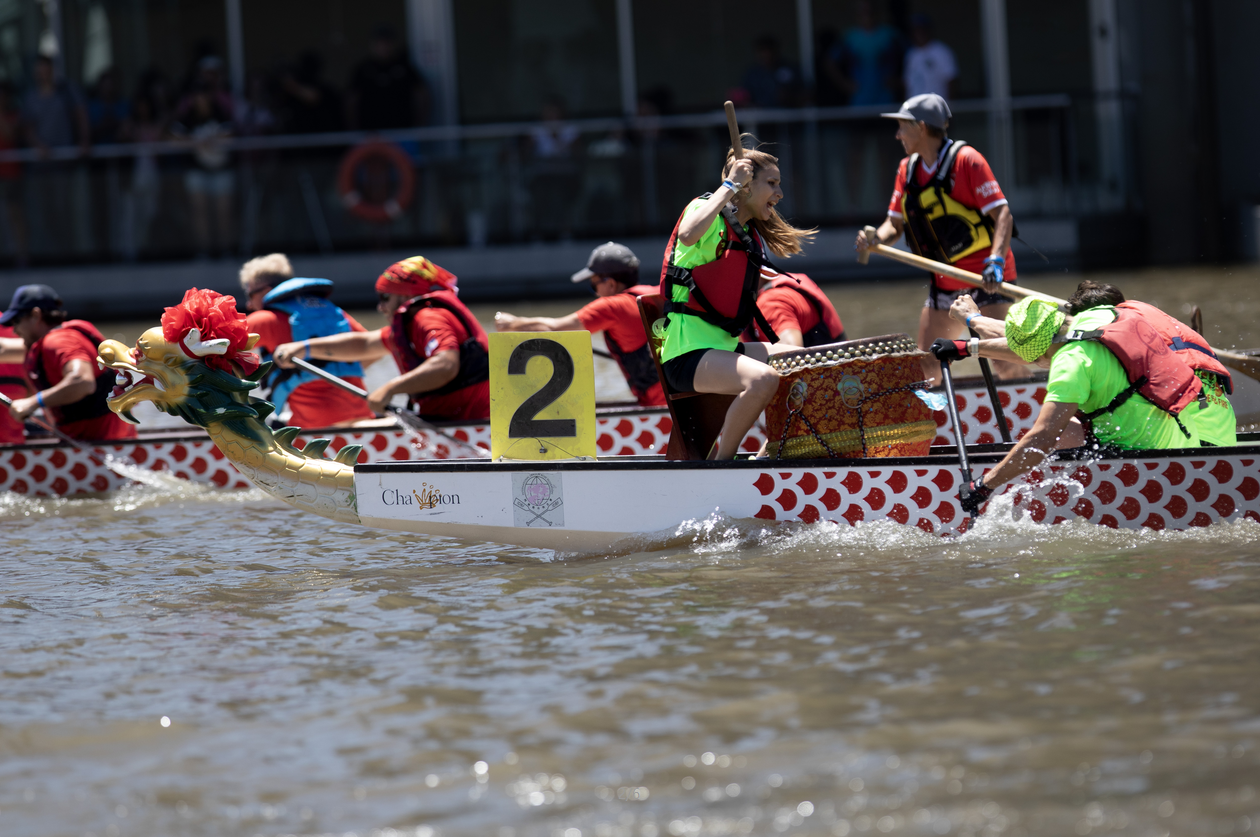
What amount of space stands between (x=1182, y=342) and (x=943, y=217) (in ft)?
9.21

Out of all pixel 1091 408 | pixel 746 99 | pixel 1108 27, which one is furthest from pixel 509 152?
pixel 1091 408

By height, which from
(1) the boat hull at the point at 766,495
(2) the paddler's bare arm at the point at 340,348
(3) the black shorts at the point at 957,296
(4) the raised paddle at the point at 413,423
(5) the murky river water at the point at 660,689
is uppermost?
(3) the black shorts at the point at 957,296

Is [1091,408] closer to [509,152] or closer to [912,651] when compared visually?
[912,651]

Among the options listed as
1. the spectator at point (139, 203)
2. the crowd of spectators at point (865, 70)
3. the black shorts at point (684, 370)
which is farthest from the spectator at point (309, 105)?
the black shorts at point (684, 370)

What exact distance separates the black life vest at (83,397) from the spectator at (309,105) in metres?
11.7

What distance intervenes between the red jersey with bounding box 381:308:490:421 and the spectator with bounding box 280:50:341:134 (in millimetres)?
12486

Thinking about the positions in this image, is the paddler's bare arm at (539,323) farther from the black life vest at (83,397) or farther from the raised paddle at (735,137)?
the black life vest at (83,397)

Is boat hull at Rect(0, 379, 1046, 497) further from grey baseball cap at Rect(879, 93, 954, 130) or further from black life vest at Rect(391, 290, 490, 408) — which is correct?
grey baseball cap at Rect(879, 93, 954, 130)

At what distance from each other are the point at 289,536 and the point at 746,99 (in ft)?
45.2

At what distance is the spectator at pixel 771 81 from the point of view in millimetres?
20344

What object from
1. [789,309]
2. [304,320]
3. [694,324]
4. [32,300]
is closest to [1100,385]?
[694,324]

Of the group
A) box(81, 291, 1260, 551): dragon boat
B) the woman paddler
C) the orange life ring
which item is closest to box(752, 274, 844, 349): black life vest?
box(81, 291, 1260, 551): dragon boat

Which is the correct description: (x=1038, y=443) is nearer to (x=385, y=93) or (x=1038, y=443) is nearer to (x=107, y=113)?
(x=385, y=93)

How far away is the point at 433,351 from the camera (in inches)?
353
